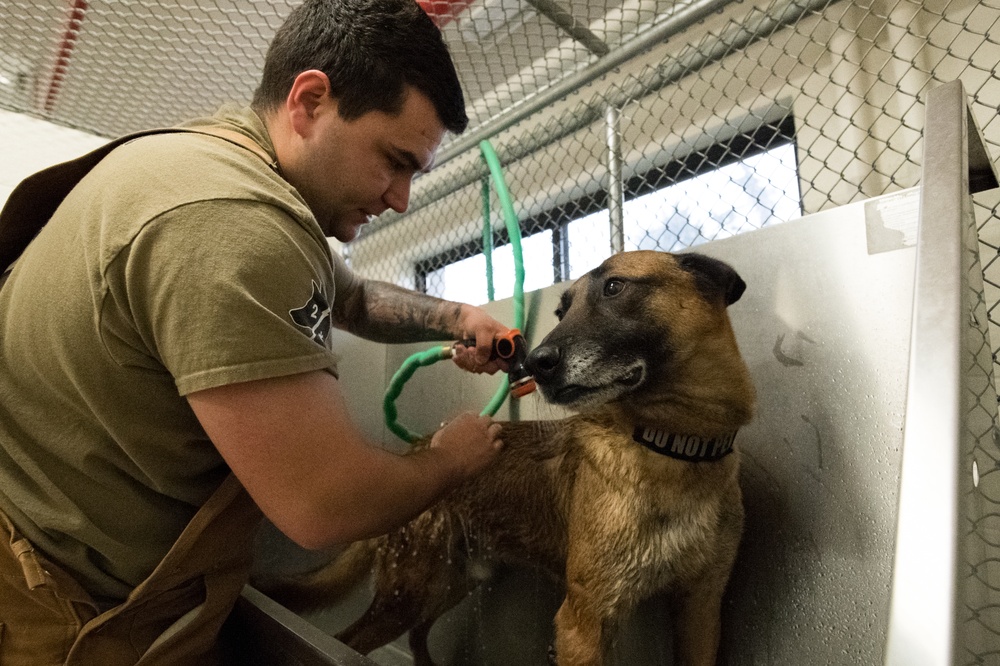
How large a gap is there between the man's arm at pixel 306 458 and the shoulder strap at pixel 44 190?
0.47 meters

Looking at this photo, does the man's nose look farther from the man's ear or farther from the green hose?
the green hose

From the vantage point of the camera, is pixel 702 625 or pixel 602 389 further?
pixel 702 625

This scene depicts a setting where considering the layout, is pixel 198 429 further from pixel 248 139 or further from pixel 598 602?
pixel 598 602

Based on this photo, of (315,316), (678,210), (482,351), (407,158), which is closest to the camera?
(315,316)

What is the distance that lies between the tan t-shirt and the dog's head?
487mm

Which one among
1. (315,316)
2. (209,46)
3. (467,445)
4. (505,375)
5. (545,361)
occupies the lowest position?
(505,375)

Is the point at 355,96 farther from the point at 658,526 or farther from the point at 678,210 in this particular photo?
the point at 678,210

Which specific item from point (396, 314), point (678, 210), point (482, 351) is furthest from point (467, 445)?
point (678, 210)

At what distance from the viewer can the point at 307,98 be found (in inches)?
40.9

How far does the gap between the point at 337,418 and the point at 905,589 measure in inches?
27.6

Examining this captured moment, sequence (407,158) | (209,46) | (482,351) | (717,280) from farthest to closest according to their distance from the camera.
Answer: (209,46) → (482,351) → (717,280) → (407,158)

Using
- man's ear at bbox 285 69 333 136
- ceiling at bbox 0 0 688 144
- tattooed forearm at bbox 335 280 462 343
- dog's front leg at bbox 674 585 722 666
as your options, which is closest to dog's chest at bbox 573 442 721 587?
dog's front leg at bbox 674 585 722 666

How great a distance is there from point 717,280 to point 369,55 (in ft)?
2.82

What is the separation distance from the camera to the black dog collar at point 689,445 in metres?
1.17
